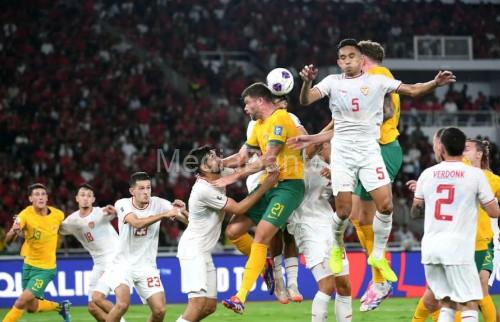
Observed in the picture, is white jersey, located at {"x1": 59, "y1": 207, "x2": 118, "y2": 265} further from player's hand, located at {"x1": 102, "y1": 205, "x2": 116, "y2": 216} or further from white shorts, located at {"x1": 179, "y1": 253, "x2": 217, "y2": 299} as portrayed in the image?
white shorts, located at {"x1": 179, "y1": 253, "x2": 217, "y2": 299}

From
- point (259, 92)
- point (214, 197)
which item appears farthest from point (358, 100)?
point (214, 197)

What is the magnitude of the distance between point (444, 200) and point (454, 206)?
109 mm

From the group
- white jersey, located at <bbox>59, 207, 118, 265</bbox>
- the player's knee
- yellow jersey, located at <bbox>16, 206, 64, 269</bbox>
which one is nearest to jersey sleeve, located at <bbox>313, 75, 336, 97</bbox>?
the player's knee

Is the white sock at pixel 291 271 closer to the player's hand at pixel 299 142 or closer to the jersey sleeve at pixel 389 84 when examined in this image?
the player's hand at pixel 299 142

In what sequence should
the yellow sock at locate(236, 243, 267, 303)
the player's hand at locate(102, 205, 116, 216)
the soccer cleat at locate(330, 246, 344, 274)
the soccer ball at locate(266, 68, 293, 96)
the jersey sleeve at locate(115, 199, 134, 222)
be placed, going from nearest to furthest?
the yellow sock at locate(236, 243, 267, 303)
the soccer ball at locate(266, 68, 293, 96)
the soccer cleat at locate(330, 246, 344, 274)
the jersey sleeve at locate(115, 199, 134, 222)
the player's hand at locate(102, 205, 116, 216)

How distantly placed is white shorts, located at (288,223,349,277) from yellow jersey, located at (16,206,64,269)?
5294 mm

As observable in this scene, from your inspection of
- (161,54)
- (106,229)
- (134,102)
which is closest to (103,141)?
(134,102)

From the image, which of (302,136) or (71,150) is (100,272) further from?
(71,150)

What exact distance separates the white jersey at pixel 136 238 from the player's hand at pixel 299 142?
288 cm

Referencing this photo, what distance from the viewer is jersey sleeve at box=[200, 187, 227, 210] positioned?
11547 millimetres

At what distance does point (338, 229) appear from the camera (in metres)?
11.5

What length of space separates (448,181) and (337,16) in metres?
27.2

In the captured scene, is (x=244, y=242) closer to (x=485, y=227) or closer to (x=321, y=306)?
(x=321, y=306)

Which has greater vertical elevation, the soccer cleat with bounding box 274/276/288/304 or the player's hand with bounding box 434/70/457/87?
the player's hand with bounding box 434/70/457/87
